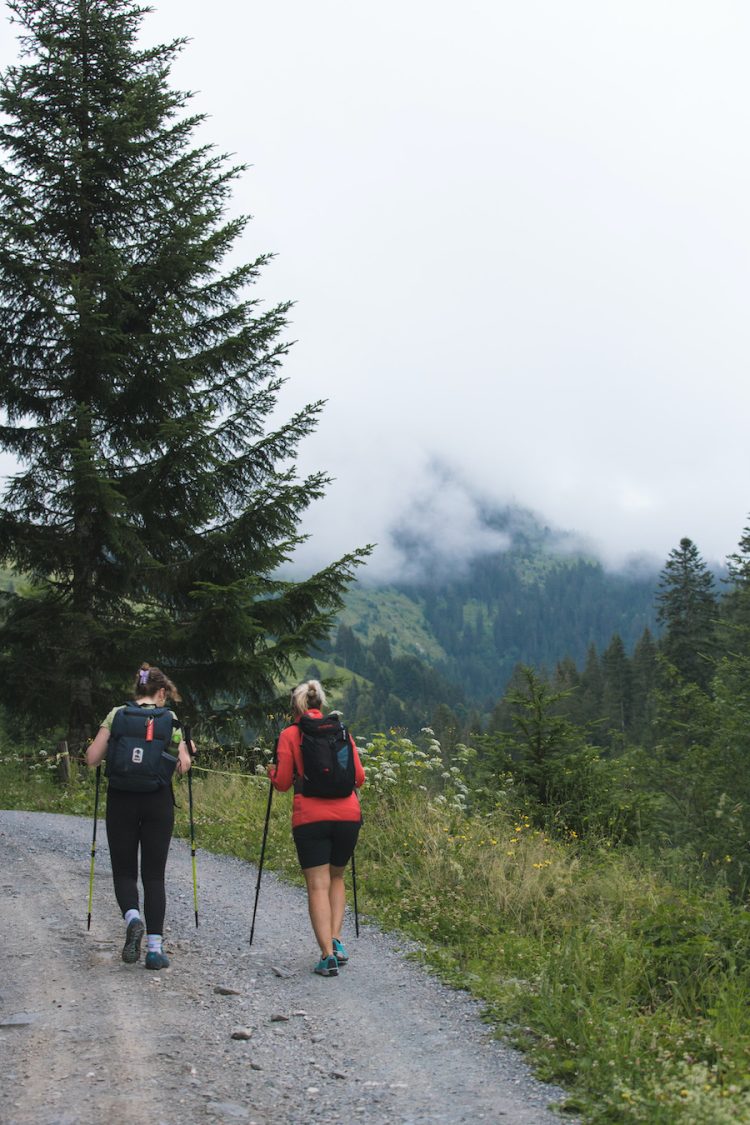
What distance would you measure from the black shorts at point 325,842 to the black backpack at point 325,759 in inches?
10.0

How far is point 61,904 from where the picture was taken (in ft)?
26.8

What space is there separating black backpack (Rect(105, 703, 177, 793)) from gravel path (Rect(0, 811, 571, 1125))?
1.30 metres

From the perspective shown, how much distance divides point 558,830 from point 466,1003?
633 centimetres

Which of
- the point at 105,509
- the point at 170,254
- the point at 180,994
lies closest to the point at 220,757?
the point at 105,509

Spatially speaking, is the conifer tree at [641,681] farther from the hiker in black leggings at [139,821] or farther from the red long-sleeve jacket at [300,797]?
the hiker in black leggings at [139,821]

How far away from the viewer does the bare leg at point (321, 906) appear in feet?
21.5

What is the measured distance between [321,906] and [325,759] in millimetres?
1089

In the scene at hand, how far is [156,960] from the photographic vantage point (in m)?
6.31

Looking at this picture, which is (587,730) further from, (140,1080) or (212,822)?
(140,1080)

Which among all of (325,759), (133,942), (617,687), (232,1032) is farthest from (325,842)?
(617,687)

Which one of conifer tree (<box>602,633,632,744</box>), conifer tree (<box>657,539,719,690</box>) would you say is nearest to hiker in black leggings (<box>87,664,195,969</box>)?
conifer tree (<box>657,539,719,690</box>)

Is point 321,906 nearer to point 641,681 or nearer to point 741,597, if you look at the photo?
point 741,597

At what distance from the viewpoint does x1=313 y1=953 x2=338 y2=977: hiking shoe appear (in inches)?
255

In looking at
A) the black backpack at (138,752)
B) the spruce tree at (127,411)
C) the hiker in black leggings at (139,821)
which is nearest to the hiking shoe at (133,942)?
the hiker in black leggings at (139,821)
